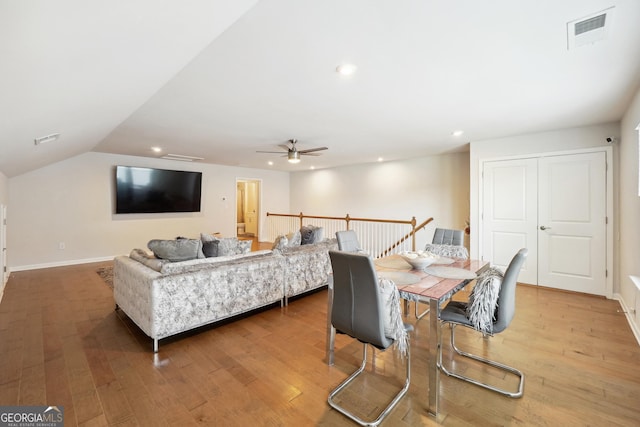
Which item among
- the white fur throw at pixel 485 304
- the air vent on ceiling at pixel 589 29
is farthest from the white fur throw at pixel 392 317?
the air vent on ceiling at pixel 589 29

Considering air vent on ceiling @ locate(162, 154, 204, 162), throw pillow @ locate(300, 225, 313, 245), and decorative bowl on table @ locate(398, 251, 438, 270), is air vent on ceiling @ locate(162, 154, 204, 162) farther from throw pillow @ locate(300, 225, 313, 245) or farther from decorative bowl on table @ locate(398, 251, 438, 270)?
decorative bowl on table @ locate(398, 251, 438, 270)

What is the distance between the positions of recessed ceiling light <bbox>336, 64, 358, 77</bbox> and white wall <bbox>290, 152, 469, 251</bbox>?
4.62m

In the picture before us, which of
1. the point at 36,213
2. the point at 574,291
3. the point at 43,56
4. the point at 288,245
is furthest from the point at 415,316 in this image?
the point at 36,213

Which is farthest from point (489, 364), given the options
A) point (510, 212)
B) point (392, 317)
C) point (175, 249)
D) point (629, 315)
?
point (510, 212)

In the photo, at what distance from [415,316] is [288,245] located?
1.83 metres

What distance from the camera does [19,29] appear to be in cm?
99

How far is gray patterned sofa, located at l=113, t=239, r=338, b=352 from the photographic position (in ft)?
8.29

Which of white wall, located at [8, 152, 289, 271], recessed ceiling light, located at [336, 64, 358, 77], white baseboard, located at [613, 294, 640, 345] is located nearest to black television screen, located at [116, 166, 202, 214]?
white wall, located at [8, 152, 289, 271]

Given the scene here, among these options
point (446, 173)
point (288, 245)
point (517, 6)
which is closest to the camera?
point (517, 6)

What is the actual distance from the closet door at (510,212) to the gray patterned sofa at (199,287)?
132 inches

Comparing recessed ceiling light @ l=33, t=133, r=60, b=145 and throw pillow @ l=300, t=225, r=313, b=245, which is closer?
recessed ceiling light @ l=33, t=133, r=60, b=145

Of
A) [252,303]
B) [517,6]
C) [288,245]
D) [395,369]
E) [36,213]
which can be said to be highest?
[517,6]

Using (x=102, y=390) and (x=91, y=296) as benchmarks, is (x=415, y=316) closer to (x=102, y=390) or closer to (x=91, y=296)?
(x=102, y=390)

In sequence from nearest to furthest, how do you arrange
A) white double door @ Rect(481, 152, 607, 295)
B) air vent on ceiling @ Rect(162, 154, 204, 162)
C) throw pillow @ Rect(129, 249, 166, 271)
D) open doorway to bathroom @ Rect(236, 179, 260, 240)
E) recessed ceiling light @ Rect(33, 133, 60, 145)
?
throw pillow @ Rect(129, 249, 166, 271), recessed ceiling light @ Rect(33, 133, 60, 145), white double door @ Rect(481, 152, 607, 295), air vent on ceiling @ Rect(162, 154, 204, 162), open doorway to bathroom @ Rect(236, 179, 260, 240)
